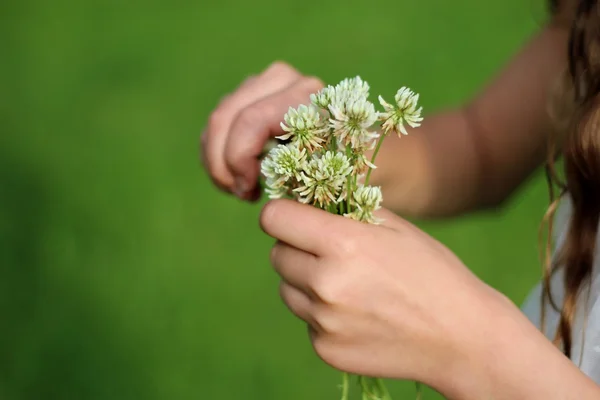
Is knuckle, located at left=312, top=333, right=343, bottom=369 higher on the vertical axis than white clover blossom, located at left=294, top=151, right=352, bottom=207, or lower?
lower

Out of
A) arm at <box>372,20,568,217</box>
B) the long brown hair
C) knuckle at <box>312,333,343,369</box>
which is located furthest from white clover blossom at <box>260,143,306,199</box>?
arm at <box>372,20,568,217</box>

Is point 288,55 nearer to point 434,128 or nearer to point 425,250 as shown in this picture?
point 434,128

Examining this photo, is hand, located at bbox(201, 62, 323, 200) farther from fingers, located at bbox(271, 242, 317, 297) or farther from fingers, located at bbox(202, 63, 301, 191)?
fingers, located at bbox(271, 242, 317, 297)

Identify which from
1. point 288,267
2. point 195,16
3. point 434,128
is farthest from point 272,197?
point 195,16

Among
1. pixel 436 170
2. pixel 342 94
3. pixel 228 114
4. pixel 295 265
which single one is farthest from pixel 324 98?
pixel 436 170

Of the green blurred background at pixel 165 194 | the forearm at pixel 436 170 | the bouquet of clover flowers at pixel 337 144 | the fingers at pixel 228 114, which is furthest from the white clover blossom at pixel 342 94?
the green blurred background at pixel 165 194

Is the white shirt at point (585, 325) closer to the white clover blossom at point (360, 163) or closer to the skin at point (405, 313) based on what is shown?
the skin at point (405, 313)
